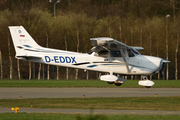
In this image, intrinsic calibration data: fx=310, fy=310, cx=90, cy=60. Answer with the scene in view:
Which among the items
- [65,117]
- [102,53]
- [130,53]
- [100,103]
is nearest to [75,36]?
[102,53]

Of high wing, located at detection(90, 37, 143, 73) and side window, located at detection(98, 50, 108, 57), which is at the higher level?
high wing, located at detection(90, 37, 143, 73)

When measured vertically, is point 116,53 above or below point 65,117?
above

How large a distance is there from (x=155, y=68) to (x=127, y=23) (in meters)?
23.2

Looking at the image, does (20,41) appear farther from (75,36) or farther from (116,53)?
(75,36)

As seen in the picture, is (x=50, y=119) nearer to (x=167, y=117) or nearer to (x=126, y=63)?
(x=167, y=117)

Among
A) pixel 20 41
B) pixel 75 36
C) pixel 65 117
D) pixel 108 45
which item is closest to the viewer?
pixel 65 117

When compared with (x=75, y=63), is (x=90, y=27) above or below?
above

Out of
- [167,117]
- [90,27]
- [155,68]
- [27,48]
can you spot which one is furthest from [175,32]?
[167,117]

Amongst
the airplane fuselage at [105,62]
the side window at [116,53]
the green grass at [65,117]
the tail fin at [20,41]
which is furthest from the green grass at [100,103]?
the tail fin at [20,41]

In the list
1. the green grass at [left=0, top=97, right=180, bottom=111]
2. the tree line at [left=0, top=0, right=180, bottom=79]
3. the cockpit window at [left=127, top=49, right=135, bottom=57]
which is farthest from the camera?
the tree line at [left=0, top=0, right=180, bottom=79]

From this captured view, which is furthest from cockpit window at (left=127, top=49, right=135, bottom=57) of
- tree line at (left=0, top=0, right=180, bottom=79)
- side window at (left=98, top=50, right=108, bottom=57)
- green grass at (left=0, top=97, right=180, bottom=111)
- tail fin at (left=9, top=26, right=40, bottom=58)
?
tree line at (left=0, top=0, right=180, bottom=79)

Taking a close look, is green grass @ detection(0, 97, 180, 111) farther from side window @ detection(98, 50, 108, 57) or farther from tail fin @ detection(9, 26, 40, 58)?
tail fin @ detection(9, 26, 40, 58)

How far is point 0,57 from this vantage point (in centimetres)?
3841

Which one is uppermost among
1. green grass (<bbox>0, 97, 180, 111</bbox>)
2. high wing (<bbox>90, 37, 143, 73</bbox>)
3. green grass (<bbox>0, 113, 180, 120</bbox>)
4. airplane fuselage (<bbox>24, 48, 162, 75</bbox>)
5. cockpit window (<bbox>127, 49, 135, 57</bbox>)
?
high wing (<bbox>90, 37, 143, 73</bbox>)
